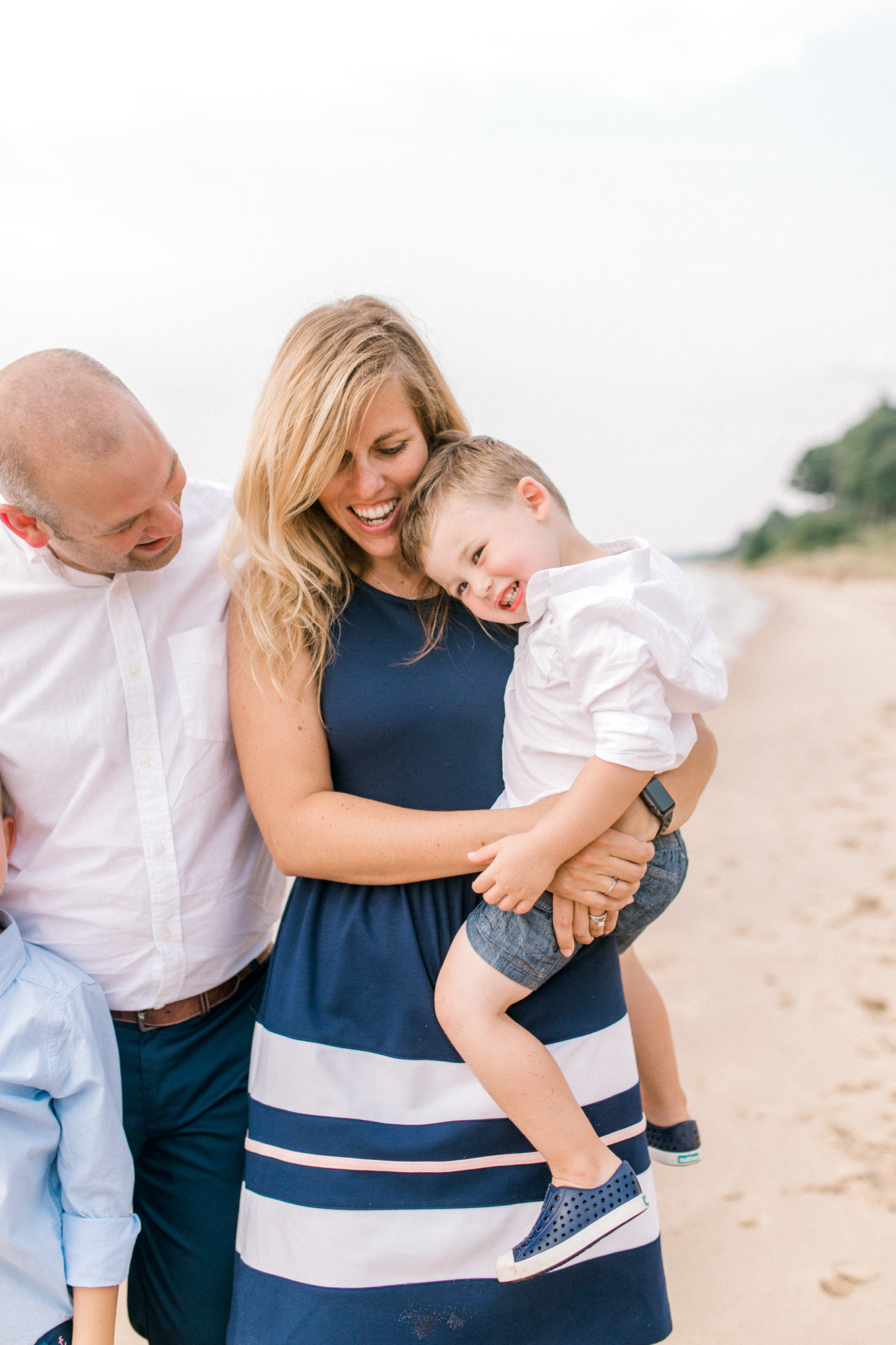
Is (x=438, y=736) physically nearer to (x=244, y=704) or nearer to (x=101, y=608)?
(x=244, y=704)

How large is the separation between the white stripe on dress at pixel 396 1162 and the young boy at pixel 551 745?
0.07m

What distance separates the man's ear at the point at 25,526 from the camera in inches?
71.4

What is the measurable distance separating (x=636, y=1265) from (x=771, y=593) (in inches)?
1347

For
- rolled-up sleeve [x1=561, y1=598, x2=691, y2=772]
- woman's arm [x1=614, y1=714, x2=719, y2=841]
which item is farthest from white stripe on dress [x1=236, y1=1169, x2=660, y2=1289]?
rolled-up sleeve [x1=561, y1=598, x2=691, y2=772]

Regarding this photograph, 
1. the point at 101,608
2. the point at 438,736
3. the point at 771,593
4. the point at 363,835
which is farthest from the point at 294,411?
the point at 771,593

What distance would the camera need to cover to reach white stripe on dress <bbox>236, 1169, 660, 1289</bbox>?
1874mm

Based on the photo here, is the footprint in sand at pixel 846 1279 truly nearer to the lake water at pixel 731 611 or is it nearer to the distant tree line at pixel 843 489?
the lake water at pixel 731 611

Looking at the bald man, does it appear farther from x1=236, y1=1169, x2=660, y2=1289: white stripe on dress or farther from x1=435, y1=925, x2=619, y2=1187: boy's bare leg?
x1=435, y1=925, x2=619, y2=1187: boy's bare leg

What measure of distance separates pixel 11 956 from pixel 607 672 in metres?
1.22

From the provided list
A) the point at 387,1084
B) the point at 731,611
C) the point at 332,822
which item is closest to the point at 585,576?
the point at 332,822

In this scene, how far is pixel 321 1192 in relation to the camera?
1907 millimetres

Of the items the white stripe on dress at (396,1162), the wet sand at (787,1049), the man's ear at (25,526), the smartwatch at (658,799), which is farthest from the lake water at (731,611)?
the man's ear at (25,526)

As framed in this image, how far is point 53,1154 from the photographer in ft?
5.98

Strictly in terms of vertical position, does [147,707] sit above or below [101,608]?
below
